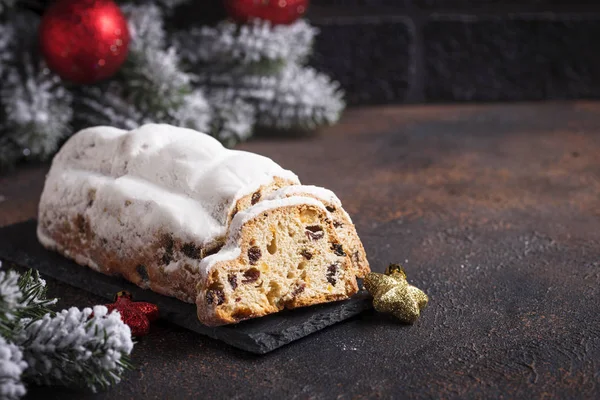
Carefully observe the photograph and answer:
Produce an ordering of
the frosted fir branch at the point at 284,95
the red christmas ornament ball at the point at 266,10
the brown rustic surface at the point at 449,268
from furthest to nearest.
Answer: the frosted fir branch at the point at 284,95
the red christmas ornament ball at the point at 266,10
the brown rustic surface at the point at 449,268

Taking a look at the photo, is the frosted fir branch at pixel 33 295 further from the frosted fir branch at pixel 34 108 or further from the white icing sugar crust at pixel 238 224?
the frosted fir branch at pixel 34 108

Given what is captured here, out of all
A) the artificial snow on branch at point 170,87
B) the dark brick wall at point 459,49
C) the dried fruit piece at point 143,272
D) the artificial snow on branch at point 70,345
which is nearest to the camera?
the artificial snow on branch at point 70,345

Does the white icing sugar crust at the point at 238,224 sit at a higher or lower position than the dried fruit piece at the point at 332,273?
higher

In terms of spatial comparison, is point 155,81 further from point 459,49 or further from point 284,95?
A: point 459,49

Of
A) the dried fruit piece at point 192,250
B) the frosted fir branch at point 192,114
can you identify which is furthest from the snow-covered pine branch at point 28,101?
the dried fruit piece at point 192,250

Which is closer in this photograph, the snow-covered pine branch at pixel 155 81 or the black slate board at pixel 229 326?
the black slate board at pixel 229 326

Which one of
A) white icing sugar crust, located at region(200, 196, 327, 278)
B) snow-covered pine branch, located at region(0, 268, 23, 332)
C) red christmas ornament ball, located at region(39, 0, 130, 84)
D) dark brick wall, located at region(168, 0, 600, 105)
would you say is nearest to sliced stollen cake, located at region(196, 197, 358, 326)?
white icing sugar crust, located at region(200, 196, 327, 278)

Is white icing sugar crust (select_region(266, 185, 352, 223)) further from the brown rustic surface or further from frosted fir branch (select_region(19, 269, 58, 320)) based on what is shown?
frosted fir branch (select_region(19, 269, 58, 320))
